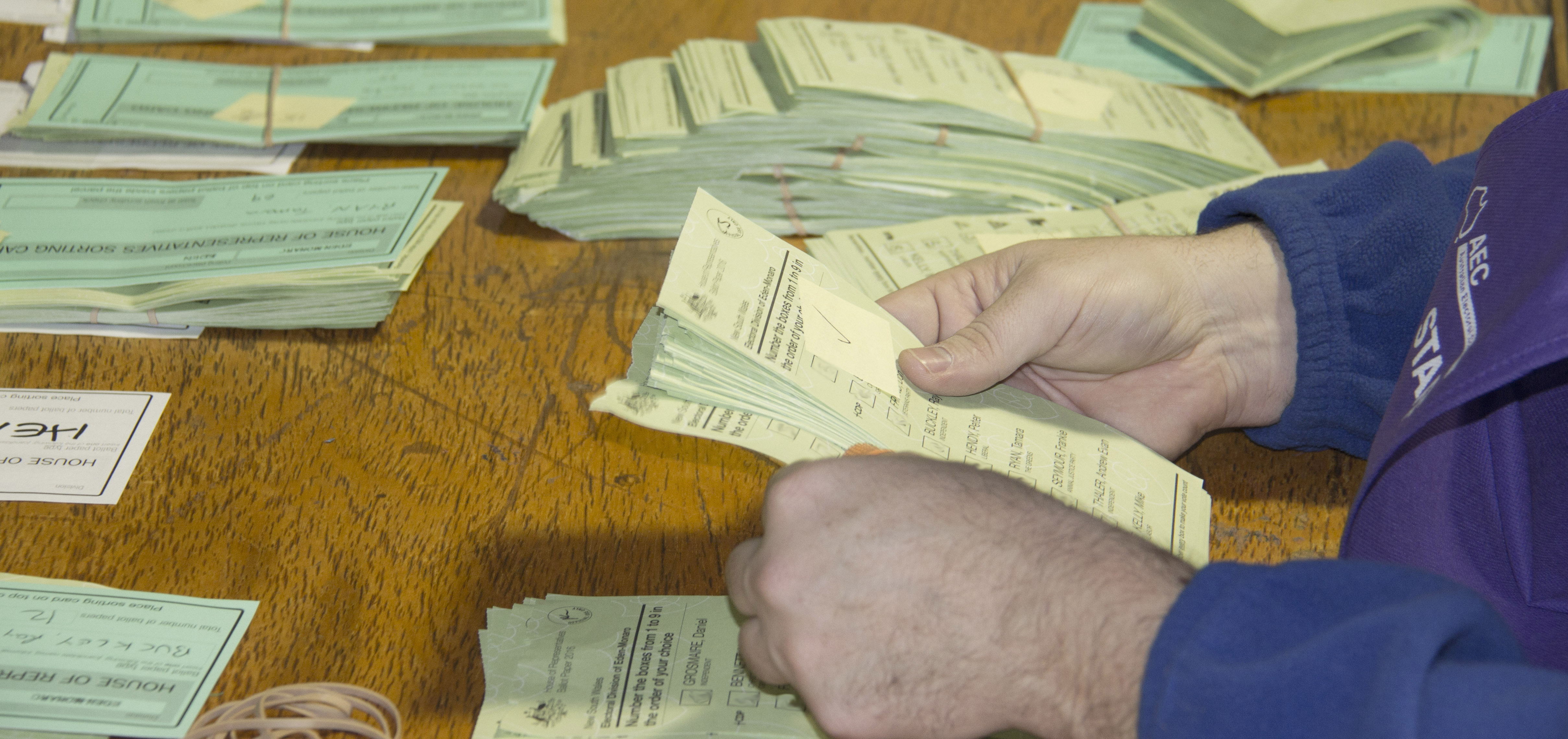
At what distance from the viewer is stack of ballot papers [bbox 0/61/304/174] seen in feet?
3.35

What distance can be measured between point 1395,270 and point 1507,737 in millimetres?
442

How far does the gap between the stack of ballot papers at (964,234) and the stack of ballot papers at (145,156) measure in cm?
51

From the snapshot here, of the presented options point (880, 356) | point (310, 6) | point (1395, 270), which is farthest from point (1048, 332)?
point (310, 6)

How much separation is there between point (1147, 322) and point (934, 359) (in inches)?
7.4

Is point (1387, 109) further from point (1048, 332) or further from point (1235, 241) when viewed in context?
point (1048, 332)

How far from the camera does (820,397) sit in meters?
0.65

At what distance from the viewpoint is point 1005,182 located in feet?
3.37

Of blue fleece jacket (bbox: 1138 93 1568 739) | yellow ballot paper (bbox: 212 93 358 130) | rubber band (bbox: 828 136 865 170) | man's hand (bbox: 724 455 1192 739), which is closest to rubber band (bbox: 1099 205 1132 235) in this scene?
blue fleece jacket (bbox: 1138 93 1568 739)

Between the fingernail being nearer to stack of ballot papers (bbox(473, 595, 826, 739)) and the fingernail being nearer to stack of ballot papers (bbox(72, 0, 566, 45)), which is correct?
stack of ballot papers (bbox(473, 595, 826, 739))

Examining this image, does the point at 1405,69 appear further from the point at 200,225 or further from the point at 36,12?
the point at 36,12

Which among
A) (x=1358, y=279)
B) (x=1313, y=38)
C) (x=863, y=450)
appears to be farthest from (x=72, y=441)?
(x=1313, y=38)

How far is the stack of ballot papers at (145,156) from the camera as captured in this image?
102cm

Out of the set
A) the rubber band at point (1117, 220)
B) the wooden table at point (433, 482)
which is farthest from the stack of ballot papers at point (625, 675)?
the rubber band at point (1117, 220)

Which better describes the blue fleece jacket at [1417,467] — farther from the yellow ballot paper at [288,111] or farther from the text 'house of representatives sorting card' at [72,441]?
the yellow ballot paper at [288,111]
